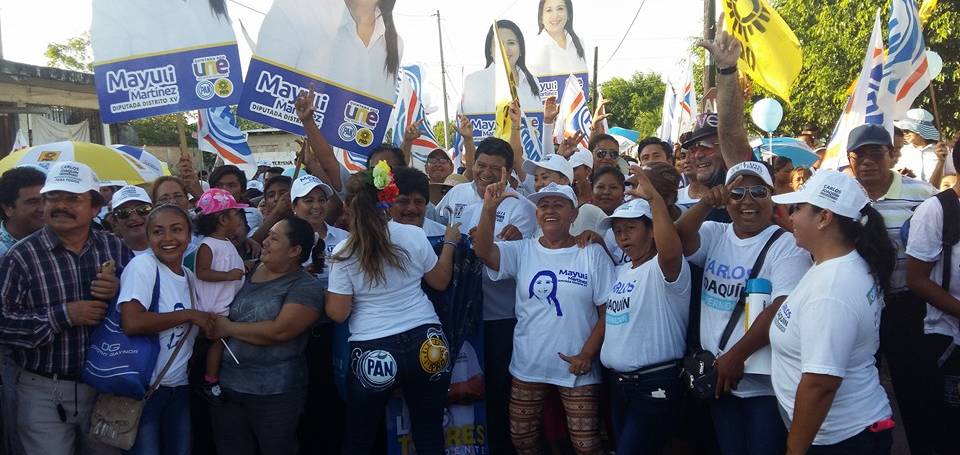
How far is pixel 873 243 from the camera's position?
2.60 m

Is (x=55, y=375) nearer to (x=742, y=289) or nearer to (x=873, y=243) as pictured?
(x=742, y=289)

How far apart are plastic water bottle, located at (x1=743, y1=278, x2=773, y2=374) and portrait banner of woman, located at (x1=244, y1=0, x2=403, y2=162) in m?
3.24

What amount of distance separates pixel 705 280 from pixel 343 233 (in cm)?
236

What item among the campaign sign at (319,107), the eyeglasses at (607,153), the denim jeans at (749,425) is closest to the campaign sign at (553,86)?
the eyeglasses at (607,153)

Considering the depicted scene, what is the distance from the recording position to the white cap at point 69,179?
3.47 m

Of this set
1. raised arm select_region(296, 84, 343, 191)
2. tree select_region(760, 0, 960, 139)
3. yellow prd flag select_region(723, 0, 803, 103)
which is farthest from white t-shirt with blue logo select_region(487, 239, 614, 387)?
tree select_region(760, 0, 960, 139)

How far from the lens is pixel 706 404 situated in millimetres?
3551

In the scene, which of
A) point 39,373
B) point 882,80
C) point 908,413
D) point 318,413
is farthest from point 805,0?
point 39,373

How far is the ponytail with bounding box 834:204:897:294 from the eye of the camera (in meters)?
2.59

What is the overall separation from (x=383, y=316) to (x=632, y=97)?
4322cm

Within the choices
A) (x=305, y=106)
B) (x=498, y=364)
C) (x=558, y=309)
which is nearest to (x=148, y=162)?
(x=305, y=106)

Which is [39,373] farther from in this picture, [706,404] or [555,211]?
[706,404]

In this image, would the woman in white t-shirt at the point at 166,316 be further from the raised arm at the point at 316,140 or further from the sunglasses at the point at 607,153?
the sunglasses at the point at 607,153

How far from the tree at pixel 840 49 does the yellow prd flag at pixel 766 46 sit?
864 cm
